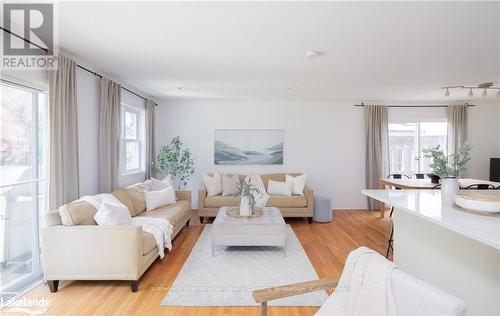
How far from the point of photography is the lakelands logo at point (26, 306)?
2.36 m

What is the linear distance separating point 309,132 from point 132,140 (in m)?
3.66

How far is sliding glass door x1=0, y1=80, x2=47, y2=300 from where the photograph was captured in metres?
2.58

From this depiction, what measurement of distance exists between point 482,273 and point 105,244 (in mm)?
2878

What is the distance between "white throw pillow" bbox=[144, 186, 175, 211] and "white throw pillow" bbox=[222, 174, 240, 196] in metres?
1.09

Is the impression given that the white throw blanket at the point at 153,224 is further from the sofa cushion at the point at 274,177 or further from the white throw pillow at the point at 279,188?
the sofa cushion at the point at 274,177

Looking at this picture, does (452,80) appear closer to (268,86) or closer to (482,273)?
(268,86)

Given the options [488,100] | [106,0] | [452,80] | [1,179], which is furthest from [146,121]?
[488,100]

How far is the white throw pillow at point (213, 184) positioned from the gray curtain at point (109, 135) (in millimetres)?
1737

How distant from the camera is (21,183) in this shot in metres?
2.71

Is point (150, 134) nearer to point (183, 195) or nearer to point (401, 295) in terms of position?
point (183, 195)

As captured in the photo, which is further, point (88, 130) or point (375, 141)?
point (375, 141)

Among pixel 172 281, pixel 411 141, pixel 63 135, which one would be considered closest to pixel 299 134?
pixel 411 141

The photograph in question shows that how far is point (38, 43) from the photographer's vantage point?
2742mm

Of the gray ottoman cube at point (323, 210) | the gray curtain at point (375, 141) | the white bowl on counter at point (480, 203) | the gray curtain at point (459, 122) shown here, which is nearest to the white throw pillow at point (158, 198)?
the gray ottoman cube at point (323, 210)
